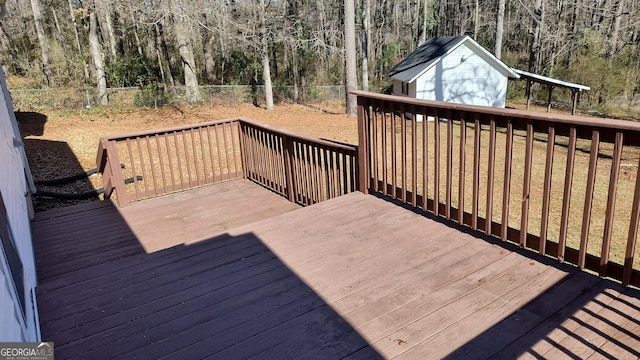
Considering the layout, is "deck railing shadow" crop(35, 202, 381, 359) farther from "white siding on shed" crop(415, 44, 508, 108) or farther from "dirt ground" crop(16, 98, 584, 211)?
"white siding on shed" crop(415, 44, 508, 108)

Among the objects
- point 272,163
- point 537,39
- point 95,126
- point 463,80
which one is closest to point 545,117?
point 272,163

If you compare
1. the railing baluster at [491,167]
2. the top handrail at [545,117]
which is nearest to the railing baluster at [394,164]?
the top handrail at [545,117]

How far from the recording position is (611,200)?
237cm

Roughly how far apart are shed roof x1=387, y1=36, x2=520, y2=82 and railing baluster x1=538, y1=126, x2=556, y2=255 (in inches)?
539

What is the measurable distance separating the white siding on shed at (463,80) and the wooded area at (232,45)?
3.95m

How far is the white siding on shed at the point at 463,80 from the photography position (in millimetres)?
16484

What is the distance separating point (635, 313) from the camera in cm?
219

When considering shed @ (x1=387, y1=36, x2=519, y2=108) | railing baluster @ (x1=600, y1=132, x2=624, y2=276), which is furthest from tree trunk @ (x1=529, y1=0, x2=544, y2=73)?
railing baluster @ (x1=600, y1=132, x2=624, y2=276)

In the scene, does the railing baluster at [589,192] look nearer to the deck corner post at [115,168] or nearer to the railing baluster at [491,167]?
the railing baluster at [491,167]

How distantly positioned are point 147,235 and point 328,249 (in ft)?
7.44

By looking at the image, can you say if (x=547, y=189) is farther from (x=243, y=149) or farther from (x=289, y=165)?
(x=243, y=149)

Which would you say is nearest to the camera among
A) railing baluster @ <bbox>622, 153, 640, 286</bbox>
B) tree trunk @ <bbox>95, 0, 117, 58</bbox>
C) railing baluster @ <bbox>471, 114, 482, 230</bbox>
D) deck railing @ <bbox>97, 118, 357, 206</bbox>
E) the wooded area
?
railing baluster @ <bbox>622, 153, 640, 286</bbox>

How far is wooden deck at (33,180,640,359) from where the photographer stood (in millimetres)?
2117

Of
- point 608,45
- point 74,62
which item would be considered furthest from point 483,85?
point 74,62
